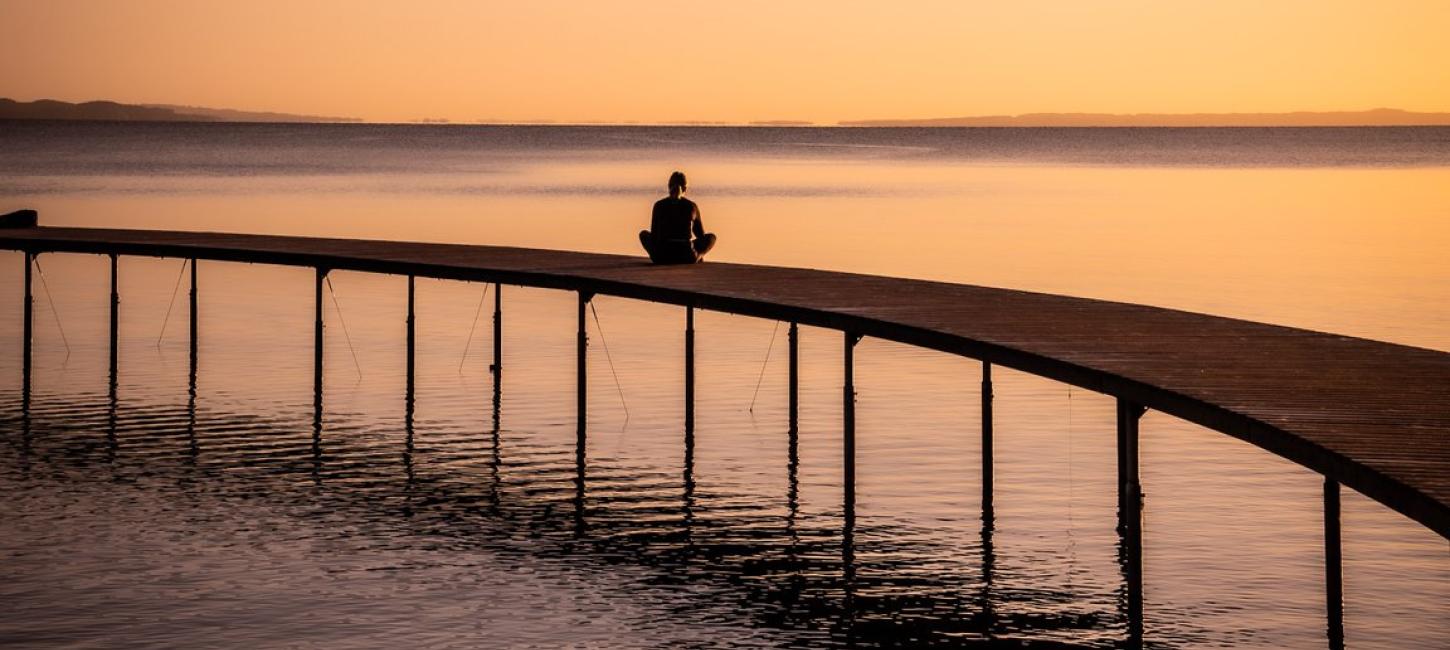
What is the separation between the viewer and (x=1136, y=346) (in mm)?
17219

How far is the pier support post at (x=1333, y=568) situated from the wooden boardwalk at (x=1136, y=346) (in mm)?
618

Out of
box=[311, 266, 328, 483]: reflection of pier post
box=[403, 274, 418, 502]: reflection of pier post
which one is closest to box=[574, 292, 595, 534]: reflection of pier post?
box=[403, 274, 418, 502]: reflection of pier post

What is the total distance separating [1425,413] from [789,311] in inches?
299

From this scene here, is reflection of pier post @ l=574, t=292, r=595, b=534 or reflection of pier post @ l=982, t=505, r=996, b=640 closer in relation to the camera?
reflection of pier post @ l=982, t=505, r=996, b=640

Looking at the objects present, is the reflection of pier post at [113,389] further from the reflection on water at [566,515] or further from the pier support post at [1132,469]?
the pier support post at [1132,469]

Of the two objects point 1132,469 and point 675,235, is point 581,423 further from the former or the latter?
point 1132,469

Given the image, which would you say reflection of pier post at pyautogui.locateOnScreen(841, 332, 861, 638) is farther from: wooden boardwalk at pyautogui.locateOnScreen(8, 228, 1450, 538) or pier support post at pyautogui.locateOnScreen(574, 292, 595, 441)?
pier support post at pyautogui.locateOnScreen(574, 292, 595, 441)

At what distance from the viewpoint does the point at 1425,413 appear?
13.9 meters

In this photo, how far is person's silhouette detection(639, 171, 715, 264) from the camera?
25.1 meters

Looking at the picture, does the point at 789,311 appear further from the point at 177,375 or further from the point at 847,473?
the point at 177,375

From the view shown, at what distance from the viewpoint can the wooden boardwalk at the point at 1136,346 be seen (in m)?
12.7

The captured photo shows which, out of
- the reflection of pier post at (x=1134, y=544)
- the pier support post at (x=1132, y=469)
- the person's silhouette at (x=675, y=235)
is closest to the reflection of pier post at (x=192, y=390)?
the person's silhouette at (x=675, y=235)

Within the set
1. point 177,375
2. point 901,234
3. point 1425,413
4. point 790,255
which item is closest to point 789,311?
point 1425,413

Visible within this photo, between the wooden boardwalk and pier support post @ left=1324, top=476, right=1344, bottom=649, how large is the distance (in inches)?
24.3
